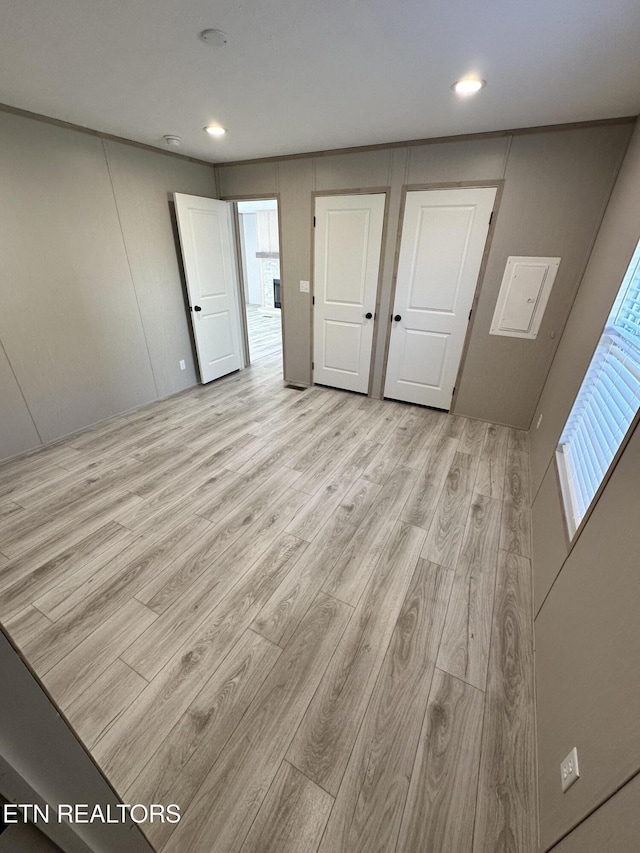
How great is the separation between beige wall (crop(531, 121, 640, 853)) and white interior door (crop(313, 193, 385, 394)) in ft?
6.77

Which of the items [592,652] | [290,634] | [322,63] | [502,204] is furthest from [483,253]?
[290,634]

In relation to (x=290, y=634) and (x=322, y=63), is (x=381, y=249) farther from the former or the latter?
(x=290, y=634)

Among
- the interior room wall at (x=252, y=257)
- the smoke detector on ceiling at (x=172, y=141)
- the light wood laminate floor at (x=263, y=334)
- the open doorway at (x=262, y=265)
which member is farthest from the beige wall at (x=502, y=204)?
the interior room wall at (x=252, y=257)

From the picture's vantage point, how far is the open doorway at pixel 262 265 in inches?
294

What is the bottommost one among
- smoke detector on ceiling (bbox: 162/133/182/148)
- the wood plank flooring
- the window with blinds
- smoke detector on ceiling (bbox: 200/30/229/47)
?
the wood plank flooring

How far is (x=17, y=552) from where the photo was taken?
6.11ft

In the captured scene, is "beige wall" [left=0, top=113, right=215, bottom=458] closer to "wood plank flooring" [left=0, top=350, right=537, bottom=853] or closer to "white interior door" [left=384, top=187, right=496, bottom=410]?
"wood plank flooring" [left=0, top=350, right=537, bottom=853]

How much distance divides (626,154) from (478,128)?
3.28ft

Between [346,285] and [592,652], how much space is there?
3437mm

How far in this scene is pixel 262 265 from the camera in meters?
8.60

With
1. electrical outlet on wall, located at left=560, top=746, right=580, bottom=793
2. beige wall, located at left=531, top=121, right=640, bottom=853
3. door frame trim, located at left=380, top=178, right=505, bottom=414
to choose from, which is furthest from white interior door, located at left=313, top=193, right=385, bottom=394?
electrical outlet on wall, located at left=560, top=746, right=580, bottom=793

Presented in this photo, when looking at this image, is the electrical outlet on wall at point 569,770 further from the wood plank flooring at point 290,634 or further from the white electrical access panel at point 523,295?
the white electrical access panel at point 523,295

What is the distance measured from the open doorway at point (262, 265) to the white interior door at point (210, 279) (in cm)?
237

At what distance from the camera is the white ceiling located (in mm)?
1335
